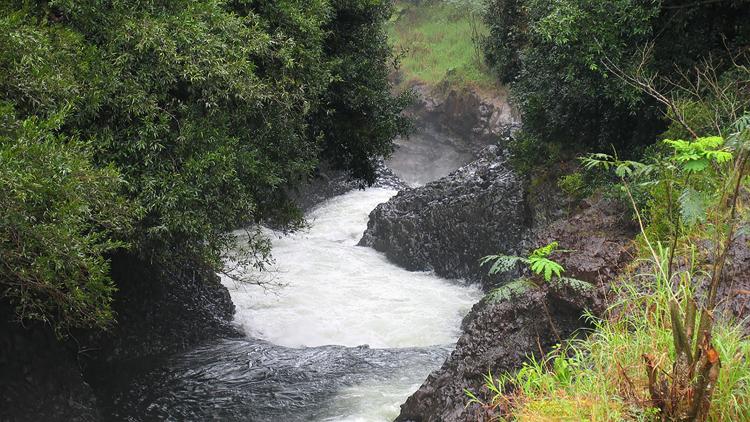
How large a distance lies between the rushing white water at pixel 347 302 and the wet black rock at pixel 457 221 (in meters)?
0.39

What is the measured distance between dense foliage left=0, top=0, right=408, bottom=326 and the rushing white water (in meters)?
2.23

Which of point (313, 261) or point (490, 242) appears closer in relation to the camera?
point (490, 242)

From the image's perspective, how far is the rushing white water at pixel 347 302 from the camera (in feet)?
39.9

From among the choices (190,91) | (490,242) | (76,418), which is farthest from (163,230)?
(490,242)

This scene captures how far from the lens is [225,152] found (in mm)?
8414

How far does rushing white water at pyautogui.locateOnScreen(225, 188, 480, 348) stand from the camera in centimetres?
1216

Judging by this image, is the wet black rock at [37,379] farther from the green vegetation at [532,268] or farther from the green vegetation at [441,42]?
the green vegetation at [441,42]

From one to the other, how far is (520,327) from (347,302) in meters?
7.27

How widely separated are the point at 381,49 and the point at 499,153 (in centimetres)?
426

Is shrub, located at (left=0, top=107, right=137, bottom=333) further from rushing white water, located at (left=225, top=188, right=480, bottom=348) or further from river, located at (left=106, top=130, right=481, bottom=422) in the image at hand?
rushing white water, located at (left=225, top=188, right=480, bottom=348)

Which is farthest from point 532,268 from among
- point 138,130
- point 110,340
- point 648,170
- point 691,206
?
point 110,340

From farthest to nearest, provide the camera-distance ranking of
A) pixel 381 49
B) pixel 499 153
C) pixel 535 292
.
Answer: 1. pixel 499 153
2. pixel 381 49
3. pixel 535 292

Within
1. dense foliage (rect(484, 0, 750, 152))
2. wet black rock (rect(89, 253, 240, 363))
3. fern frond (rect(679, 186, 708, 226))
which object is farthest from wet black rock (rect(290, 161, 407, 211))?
fern frond (rect(679, 186, 708, 226))

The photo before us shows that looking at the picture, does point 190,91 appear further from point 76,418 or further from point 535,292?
point 535,292
